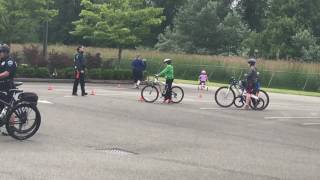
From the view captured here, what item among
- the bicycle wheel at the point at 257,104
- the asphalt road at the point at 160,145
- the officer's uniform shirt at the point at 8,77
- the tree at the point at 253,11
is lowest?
the asphalt road at the point at 160,145

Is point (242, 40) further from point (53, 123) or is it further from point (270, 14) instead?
point (53, 123)

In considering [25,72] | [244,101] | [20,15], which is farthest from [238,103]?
[20,15]

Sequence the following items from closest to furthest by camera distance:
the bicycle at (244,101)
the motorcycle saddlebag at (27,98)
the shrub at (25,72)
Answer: the motorcycle saddlebag at (27,98) → the bicycle at (244,101) → the shrub at (25,72)

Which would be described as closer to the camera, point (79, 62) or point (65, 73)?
point (79, 62)

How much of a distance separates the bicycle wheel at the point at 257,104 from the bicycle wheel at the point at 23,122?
10.7 metres

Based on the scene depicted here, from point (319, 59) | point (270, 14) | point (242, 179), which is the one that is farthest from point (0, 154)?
point (270, 14)

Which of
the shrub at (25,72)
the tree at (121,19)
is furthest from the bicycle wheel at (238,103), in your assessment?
the tree at (121,19)

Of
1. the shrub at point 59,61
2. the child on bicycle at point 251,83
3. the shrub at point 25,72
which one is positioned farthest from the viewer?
the shrub at point 59,61

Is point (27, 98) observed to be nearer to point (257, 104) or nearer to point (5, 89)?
point (5, 89)

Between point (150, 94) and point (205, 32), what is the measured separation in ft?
184

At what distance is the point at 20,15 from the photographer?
3978cm

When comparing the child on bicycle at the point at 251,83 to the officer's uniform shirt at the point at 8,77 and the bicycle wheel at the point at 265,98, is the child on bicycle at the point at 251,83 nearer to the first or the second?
the bicycle wheel at the point at 265,98

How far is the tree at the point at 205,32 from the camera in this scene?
77.1 m

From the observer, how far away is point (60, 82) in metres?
32.2
